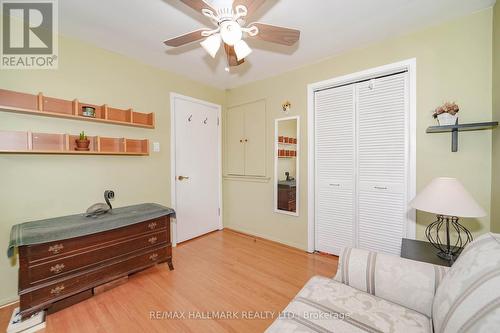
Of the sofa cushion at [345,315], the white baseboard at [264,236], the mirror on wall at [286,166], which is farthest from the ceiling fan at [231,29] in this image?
the white baseboard at [264,236]

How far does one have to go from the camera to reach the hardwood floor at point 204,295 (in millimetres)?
1548

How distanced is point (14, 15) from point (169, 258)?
8.41 ft

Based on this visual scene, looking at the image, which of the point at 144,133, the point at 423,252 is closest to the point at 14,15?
the point at 144,133

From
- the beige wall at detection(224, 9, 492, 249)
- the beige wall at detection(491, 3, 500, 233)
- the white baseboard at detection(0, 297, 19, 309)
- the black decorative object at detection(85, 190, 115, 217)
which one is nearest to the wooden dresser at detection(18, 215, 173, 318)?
the black decorative object at detection(85, 190, 115, 217)

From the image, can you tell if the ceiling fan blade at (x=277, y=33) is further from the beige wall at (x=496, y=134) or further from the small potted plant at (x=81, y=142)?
the small potted plant at (x=81, y=142)

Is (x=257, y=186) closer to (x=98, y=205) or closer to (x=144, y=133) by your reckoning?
(x=144, y=133)

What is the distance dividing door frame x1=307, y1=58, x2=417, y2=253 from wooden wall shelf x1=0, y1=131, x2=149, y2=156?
200cm

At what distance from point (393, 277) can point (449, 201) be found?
23.7 inches

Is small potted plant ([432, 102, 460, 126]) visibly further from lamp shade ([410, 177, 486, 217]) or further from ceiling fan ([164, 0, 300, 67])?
ceiling fan ([164, 0, 300, 67])

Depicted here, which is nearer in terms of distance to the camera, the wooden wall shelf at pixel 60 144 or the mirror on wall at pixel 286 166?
the wooden wall shelf at pixel 60 144

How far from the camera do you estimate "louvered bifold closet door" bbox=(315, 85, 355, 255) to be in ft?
7.87

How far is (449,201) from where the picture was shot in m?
1.30

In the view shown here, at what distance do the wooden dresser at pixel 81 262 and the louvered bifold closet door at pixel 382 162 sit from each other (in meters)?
2.22

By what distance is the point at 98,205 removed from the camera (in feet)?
6.57
